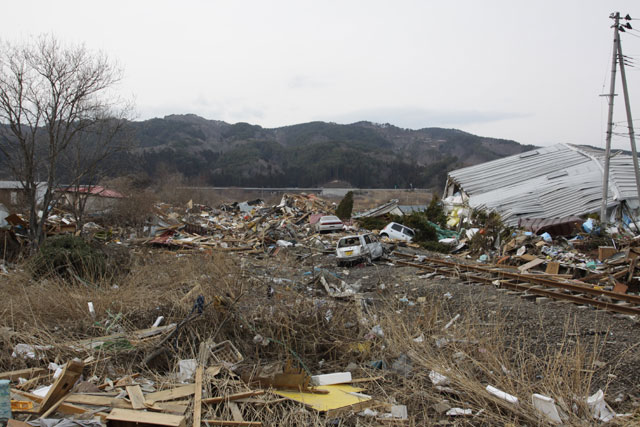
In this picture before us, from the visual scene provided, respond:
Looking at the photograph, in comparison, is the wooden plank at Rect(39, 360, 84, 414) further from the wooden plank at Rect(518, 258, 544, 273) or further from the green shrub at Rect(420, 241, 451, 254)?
the green shrub at Rect(420, 241, 451, 254)

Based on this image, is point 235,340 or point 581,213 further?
point 581,213

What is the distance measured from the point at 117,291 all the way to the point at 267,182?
80.0m

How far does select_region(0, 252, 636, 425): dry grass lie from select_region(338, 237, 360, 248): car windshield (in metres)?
9.18

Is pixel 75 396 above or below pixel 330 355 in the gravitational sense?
above

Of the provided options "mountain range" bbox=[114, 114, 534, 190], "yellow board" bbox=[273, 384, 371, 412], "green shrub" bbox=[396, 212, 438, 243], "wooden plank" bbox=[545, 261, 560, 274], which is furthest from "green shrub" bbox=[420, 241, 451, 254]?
"mountain range" bbox=[114, 114, 534, 190]

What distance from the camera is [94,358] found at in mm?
5266

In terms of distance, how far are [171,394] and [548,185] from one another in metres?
27.2

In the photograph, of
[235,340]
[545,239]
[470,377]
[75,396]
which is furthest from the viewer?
[545,239]

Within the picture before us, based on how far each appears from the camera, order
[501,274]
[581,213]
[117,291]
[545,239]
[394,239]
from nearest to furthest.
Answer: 1. [117,291]
2. [501,274]
3. [545,239]
4. [581,213]
5. [394,239]

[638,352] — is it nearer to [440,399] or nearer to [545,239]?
[440,399]

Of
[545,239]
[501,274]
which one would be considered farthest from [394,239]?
[501,274]

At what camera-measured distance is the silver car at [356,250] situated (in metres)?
16.7

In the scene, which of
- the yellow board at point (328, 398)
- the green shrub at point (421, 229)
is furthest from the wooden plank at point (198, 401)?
the green shrub at point (421, 229)

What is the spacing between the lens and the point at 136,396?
427 cm
